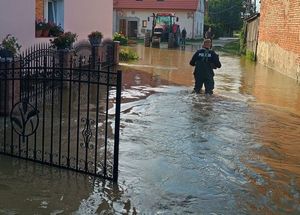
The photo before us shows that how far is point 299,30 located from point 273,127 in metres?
9.29

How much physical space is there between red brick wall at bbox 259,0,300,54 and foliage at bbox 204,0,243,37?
52.9m

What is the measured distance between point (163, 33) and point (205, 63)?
3271 cm

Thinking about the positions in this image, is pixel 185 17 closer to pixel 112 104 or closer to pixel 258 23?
pixel 258 23

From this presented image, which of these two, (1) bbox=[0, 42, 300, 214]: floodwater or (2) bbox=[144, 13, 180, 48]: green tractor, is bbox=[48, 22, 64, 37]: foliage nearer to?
(1) bbox=[0, 42, 300, 214]: floodwater

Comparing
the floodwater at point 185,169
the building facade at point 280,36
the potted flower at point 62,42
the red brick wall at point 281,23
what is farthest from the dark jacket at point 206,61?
the red brick wall at point 281,23

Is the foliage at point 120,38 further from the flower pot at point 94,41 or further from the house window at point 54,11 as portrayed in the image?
the house window at point 54,11

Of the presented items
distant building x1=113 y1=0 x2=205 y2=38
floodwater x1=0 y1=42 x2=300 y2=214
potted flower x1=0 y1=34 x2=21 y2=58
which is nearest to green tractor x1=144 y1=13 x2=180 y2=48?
distant building x1=113 y1=0 x2=205 y2=38

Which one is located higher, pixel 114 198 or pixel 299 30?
pixel 299 30

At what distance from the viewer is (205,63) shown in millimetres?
12570

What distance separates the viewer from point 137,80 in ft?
53.6

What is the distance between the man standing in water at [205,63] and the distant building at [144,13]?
156 ft

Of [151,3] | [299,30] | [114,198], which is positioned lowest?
[114,198]

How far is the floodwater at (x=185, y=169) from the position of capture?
17.3 feet

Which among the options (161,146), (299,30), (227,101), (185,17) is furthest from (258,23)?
(185,17)
